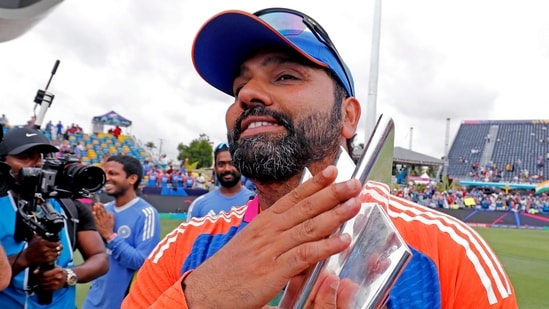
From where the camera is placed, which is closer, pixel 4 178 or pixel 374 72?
pixel 4 178

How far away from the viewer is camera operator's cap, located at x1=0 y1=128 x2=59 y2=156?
10.7 feet

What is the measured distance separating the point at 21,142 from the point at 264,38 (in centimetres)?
259

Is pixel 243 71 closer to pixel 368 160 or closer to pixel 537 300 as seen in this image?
pixel 368 160

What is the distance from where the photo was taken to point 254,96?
1.31 meters

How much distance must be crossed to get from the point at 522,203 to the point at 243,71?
37.2m

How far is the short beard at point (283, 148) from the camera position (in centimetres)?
126

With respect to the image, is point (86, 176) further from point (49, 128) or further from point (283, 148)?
point (49, 128)

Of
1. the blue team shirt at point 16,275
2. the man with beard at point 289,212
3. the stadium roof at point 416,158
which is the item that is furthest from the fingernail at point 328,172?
the stadium roof at point 416,158

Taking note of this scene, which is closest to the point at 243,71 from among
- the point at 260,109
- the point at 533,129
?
the point at 260,109

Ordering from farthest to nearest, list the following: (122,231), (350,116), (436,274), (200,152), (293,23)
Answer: (200,152), (122,231), (350,116), (293,23), (436,274)

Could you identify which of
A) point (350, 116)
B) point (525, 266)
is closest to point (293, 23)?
point (350, 116)

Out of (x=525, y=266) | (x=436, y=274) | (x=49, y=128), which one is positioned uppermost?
(x=436, y=274)

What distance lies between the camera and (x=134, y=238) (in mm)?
4375

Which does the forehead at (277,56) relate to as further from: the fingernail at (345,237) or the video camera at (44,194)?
the video camera at (44,194)
